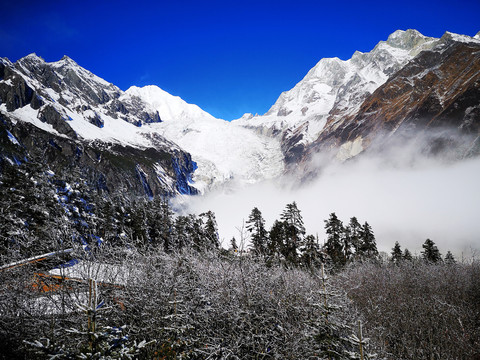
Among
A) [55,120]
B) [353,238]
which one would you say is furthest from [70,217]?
[55,120]

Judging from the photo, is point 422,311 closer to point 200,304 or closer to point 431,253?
point 200,304

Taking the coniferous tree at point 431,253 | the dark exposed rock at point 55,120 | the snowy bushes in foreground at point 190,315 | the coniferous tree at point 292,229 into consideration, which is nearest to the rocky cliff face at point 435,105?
the coniferous tree at point 431,253

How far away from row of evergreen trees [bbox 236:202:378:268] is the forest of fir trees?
36.0 feet

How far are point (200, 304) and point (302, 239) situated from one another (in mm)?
30407

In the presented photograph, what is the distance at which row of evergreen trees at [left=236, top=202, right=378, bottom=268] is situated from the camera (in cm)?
3384

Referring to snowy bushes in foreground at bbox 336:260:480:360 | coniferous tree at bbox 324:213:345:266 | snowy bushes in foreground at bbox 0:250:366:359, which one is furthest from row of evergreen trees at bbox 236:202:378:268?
snowy bushes in foreground at bbox 0:250:366:359

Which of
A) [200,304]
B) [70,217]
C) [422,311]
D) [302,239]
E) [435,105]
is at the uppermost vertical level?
[435,105]

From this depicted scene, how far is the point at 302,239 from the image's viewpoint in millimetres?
36438

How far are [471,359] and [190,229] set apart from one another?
38659mm

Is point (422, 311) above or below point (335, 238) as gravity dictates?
below

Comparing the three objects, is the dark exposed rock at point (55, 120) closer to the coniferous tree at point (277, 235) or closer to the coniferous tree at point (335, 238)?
the coniferous tree at point (277, 235)

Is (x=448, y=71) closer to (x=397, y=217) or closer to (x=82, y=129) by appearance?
(x=397, y=217)

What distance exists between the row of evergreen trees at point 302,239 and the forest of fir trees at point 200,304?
11.0 meters

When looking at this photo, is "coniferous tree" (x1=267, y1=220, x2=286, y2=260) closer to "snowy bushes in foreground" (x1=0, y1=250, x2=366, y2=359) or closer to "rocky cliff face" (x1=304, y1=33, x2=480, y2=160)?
"snowy bushes in foreground" (x1=0, y1=250, x2=366, y2=359)
